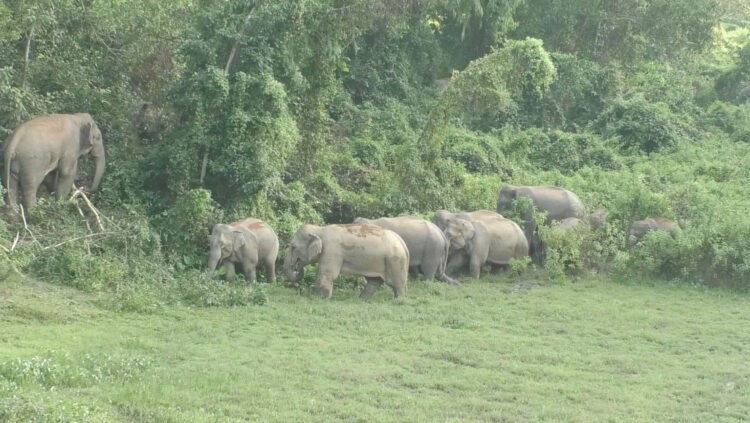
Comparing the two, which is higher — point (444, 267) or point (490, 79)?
point (490, 79)

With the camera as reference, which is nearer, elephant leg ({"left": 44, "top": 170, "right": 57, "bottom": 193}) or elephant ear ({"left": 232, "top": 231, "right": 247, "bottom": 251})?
elephant ear ({"left": 232, "top": 231, "right": 247, "bottom": 251})

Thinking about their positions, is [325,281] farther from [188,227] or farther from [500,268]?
[500,268]

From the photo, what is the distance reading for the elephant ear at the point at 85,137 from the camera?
1622cm

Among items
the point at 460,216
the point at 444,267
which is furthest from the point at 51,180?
the point at 460,216

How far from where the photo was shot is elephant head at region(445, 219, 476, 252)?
17.1m

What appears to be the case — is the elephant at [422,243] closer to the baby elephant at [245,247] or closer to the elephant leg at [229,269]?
the baby elephant at [245,247]

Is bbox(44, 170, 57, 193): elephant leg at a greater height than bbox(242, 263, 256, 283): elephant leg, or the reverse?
bbox(44, 170, 57, 193): elephant leg

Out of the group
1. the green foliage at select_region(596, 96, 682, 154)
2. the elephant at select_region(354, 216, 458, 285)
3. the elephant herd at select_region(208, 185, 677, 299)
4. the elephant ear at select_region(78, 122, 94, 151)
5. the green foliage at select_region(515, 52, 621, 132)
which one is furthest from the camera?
the green foliage at select_region(515, 52, 621, 132)

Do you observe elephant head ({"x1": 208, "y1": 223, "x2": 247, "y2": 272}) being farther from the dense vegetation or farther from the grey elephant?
the grey elephant

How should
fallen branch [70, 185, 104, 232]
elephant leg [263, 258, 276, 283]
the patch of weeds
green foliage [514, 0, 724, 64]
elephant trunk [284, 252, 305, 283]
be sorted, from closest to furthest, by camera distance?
the patch of weeds → elephant trunk [284, 252, 305, 283] → fallen branch [70, 185, 104, 232] → elephant leg [263, 258, 276, 283] → green foliage [514, 0, 724, 64]

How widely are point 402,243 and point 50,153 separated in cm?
529

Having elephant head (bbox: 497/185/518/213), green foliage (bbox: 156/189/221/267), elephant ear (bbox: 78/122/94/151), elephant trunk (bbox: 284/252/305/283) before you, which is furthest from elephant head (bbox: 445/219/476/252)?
elephant ear (bbox: 78/122/94/151)

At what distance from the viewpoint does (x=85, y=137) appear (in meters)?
16.3

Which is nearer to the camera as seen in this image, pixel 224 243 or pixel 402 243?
pixel 224 243
